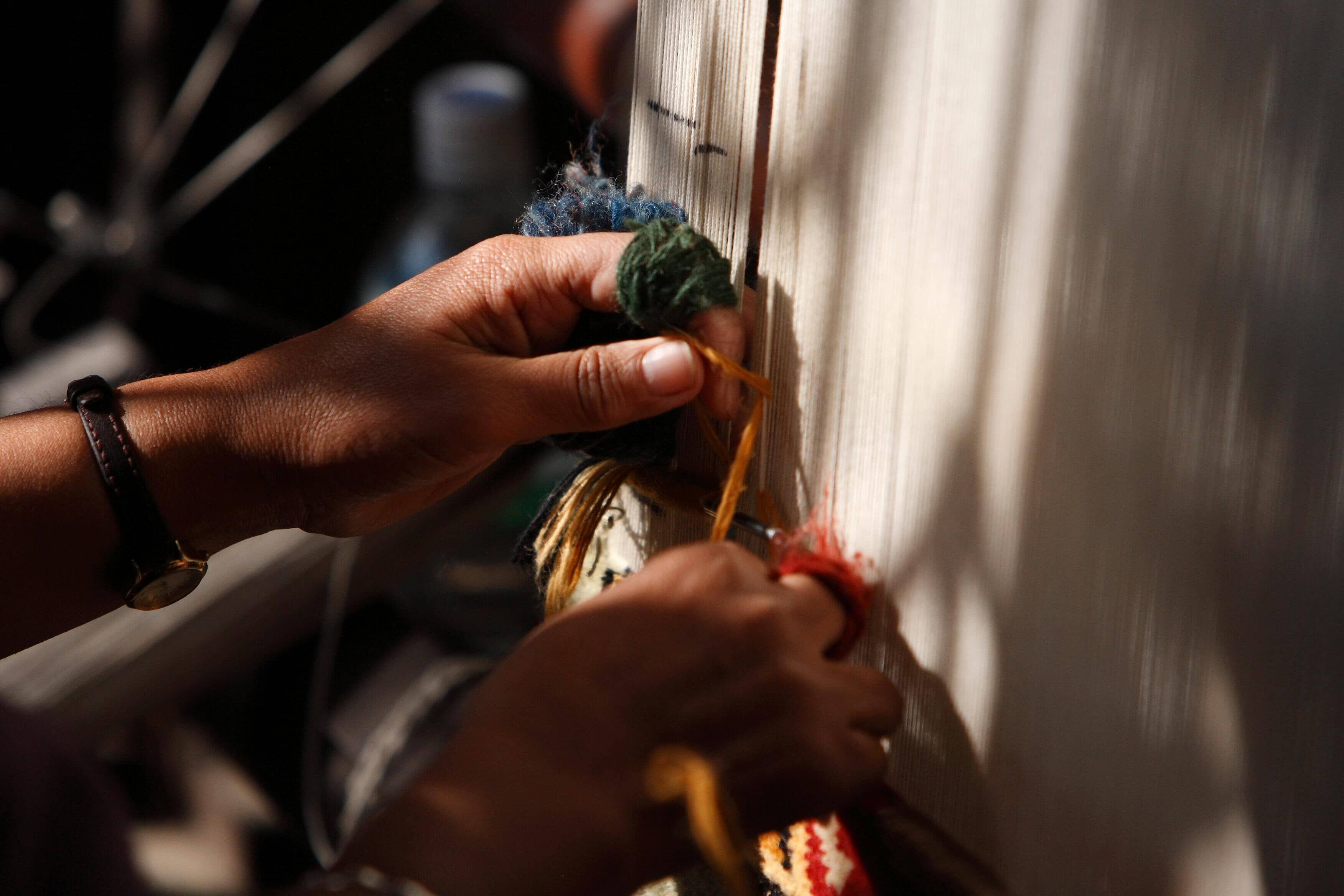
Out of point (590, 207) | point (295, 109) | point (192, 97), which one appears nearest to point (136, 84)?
point (192, 97)

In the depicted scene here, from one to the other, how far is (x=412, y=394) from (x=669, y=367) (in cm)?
23

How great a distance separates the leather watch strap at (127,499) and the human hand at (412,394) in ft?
0.06

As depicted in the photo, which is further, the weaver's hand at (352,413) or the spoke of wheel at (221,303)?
the spoke of wheel at (221,303)

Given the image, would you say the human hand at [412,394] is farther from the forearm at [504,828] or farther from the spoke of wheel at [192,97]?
the spoke of wheel at [192,97]

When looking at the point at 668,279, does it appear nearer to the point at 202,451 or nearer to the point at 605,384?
the point at 605,384

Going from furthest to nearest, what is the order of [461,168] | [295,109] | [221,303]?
[221,303] < [295,109] < [461,168]

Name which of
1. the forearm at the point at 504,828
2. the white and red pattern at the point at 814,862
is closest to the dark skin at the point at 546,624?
the forearm at the point at 504,828

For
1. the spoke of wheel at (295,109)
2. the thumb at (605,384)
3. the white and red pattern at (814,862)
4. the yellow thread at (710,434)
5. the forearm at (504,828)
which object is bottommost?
the white and red pattern at (814,862)

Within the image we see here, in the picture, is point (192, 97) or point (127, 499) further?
point (192, 97)

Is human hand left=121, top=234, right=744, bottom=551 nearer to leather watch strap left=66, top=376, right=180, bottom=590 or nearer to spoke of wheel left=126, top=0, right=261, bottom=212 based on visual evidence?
leather watch strap left=66, top=376, right=180, bottom=590

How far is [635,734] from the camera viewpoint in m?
0.55

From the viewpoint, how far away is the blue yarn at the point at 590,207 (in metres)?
0.76

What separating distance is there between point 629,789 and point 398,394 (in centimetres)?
39

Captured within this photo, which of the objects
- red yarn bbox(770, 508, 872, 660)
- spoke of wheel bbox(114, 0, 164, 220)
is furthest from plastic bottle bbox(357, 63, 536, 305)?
red yarn bbox(770, 508, 872, 660)
